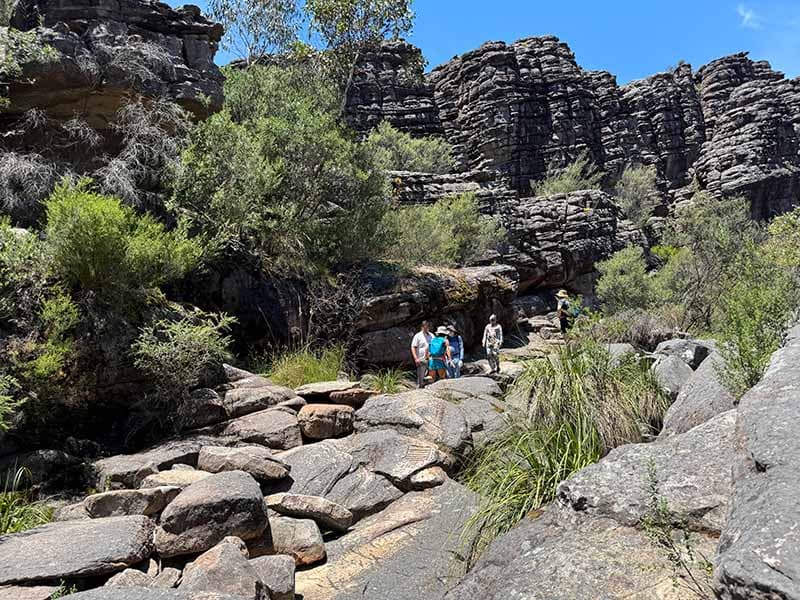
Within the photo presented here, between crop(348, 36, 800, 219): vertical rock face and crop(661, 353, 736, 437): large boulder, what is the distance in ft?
111

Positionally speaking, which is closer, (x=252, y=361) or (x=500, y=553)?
(x=500, y=553)

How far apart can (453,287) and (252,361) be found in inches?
241

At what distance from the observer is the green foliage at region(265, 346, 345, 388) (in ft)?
33.7

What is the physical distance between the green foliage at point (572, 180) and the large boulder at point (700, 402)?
28.7m

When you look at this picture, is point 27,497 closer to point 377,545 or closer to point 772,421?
point 377,545

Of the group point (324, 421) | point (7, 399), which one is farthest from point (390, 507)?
point (7, 399)

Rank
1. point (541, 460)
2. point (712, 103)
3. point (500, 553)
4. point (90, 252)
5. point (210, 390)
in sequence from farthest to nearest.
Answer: point (712, 103) → point (210, 390) → point (90, 252) → point (541, 460) → point (500, 553)

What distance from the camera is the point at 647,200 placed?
3894 centimetres

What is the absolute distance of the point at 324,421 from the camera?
8.05m

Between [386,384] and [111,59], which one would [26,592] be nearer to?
[386,384]

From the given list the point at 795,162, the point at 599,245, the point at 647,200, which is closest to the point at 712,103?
the point at 795,162

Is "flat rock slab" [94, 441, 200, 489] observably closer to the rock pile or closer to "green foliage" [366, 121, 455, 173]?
the rock pile

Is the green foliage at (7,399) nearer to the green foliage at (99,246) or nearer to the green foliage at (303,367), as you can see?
the green foliage at (99,246)

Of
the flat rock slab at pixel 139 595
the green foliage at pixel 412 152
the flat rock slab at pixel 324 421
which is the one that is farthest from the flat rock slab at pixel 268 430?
the green foliage at pixel 412 152
